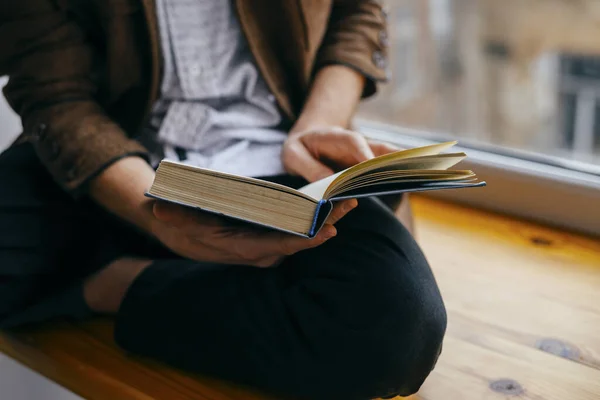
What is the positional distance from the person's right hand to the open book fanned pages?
48 mm

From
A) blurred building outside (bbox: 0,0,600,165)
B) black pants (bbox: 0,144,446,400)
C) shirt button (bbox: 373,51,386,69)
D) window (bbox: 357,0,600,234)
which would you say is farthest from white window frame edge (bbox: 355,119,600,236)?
blurred building outside (bbox: 0,0,600,165)

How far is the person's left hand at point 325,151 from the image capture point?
763 mm

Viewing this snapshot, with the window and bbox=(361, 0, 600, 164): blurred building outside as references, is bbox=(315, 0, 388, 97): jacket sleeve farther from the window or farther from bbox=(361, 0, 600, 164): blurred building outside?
bbox=(361, 0, 600, 164): blurred building outside

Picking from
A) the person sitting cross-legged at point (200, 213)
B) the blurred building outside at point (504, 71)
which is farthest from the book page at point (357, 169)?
the blurred building outside at point (504, 71)

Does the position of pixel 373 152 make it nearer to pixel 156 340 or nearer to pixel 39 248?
pixel 156 340

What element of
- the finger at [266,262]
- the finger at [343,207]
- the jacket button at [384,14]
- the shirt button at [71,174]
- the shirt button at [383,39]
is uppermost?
the jacket button at [384,14]

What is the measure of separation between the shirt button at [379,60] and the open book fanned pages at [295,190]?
38cm

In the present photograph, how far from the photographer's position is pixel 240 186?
597 millimetres

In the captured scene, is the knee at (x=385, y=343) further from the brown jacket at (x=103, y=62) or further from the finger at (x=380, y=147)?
the brown jacket at (x=103, y=62)

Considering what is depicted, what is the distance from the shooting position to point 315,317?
0.75 meters

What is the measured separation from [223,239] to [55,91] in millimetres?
352

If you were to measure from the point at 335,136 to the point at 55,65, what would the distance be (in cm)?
38

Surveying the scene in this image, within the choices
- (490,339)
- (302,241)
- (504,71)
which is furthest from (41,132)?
(504,71)

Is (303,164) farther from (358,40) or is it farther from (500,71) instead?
(500,71)
